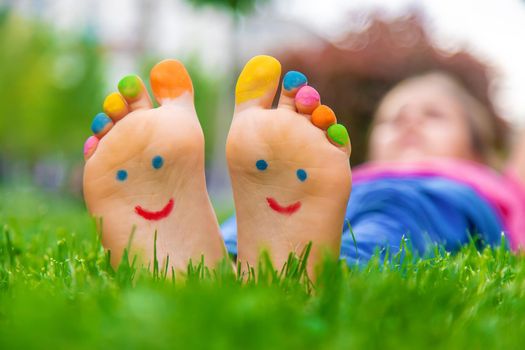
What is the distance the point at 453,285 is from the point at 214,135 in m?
29.7

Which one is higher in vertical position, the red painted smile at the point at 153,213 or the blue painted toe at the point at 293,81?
the blue painted toe at the point at 293,81

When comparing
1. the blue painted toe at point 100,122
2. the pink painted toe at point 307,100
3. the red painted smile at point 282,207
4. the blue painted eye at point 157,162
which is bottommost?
the red painted smile at point 282,207

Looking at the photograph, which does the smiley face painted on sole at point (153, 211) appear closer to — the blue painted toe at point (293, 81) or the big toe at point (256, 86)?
the big toe at point (256, 86)

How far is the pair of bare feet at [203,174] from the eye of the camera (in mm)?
1207

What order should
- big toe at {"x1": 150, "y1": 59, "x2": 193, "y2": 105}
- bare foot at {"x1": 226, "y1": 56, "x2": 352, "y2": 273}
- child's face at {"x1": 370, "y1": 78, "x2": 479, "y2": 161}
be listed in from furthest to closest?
child's face at {"x1": 370, "y1": 78, "x2": 479, "y2": 161}
big toe at {"x1": 150, "y1": 59, "x2": 193, "y2": 105}
bare foot at {"x1": 226, "y1": 56, "x2": 352, "y2": 273}

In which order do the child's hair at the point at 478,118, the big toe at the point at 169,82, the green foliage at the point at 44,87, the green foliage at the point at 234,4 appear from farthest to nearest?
the green foliage at the point at 234,4 → the green foliage at the point at 44,87 → the child's hair at the point at 478,118 → the big toe at the point at 169,82

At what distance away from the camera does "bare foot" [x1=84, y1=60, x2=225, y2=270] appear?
4.09ft

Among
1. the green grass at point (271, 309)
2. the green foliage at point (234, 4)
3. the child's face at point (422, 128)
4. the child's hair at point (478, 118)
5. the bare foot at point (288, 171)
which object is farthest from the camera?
the green foliage at point (234, 4)

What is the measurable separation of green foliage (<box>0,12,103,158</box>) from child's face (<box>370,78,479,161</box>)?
51.5 feet

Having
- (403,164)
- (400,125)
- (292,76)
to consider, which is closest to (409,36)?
(400,125)

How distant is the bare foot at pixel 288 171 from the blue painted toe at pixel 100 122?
27 cm

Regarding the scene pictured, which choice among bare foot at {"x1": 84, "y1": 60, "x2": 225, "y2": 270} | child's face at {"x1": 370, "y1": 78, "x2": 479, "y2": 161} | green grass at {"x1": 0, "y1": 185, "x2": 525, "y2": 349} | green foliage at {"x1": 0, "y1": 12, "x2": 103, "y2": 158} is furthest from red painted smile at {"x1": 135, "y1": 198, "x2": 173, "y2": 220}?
green foliage at {"x1": 0, "y1": 12, "x2": 103, "y2": 158}

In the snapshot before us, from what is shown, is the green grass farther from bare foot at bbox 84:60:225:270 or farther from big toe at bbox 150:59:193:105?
big toe at bbox 150:59:193:105

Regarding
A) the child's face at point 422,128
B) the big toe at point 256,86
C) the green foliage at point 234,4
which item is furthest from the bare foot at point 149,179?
the green foliage at point 234,4
